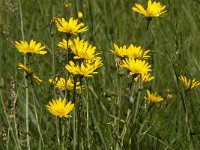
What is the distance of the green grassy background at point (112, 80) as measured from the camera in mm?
1679

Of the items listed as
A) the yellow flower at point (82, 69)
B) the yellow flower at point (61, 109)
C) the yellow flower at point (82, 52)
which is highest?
the yellow flower at point (82, 52)

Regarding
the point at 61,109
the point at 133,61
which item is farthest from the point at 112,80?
the point at 61,109

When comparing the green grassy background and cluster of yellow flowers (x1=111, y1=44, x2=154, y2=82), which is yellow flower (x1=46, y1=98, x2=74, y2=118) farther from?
cluster of yellow flowers (x1=111, y1=44, x2=154, y2=82)

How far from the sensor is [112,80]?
7.91 ft

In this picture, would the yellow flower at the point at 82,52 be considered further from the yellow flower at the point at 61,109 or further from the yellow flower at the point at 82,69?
the yellow flower at the point at 61,109

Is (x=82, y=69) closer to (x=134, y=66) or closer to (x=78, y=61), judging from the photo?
(x=78, y=61)

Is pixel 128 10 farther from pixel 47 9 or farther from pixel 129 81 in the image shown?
pixel 129 81

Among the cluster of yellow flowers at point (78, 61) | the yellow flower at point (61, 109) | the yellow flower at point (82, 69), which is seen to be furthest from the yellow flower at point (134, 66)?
the yellow flower at point (61, 109)

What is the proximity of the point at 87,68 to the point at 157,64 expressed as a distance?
134cm

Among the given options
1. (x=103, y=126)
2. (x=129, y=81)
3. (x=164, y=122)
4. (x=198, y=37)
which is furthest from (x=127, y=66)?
(x=198, y=37)

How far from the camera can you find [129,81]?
1538 mm

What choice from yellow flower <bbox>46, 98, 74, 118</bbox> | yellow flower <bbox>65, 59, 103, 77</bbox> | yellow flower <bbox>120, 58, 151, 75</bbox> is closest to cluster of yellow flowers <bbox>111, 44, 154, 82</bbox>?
yellow flower <bbox>120, 58, 151, 75</bbox>

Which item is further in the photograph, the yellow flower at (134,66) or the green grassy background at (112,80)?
the green grassy background at (112,80)

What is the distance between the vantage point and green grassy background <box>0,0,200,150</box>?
168cm
